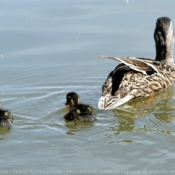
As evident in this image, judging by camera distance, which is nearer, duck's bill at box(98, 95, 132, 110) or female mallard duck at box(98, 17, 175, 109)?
duck's bill at box(98, 95, 132, 110)

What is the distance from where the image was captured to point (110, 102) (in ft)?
21.6

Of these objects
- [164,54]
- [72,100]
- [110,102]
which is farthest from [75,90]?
[164,54]

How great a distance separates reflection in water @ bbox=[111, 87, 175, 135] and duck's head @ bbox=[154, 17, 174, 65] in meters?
0.78

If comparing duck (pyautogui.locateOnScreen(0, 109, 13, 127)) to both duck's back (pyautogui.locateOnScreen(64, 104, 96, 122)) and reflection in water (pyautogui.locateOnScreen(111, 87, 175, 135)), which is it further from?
reflection in water (pyautogui.locateOnScreen(111, 87, 175, 135))

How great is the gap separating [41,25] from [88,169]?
4312mm

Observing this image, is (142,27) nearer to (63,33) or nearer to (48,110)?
(63,33)

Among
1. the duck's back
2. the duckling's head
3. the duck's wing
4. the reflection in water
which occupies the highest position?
the duck's wing

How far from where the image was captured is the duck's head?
25.7 feet

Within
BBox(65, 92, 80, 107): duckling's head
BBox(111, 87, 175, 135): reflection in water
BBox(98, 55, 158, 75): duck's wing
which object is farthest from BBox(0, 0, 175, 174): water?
BBox(98, 55, 158, 75): duck's wing

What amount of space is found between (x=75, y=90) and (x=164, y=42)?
1.46 m

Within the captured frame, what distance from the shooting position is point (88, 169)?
200 inches

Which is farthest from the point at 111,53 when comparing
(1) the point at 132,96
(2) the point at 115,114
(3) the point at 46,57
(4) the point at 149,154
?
(4) the point at 149,154

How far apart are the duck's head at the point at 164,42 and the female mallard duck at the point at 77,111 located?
188cm

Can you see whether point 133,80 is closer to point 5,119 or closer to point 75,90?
point 75,90
